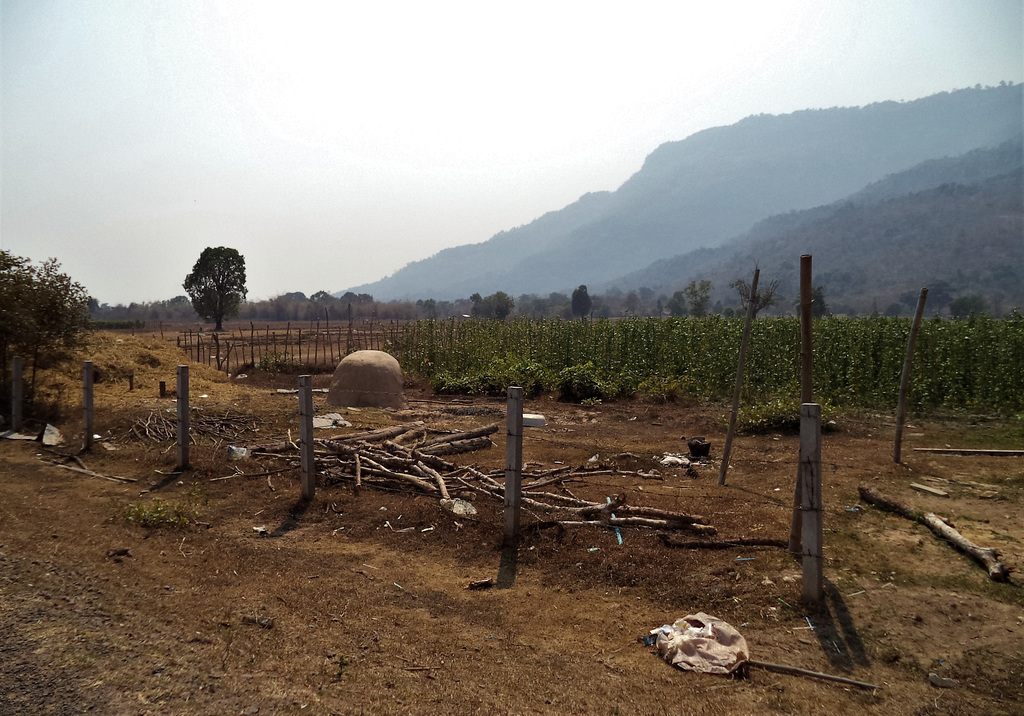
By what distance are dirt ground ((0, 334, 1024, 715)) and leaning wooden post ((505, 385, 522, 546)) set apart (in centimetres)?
20

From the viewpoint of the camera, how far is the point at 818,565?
441cm

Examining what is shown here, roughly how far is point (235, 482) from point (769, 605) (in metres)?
Answer: 6.63

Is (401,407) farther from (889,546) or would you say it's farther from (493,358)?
(889,546)

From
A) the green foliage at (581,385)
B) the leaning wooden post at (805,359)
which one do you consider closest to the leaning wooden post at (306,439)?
the leaning wooden post at (805,359)

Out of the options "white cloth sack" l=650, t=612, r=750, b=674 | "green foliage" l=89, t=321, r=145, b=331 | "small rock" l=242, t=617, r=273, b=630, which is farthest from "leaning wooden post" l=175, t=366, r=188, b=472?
"green foliage" l=89, t=321, r=145, b=331

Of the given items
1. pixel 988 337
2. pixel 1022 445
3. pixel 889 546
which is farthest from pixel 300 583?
pixel 988 337

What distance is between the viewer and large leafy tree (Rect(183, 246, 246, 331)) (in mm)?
49531

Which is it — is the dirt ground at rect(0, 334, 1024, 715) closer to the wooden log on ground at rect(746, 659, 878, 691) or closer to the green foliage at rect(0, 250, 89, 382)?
the wooden log on ground at rect(746, 659, 878, 691)

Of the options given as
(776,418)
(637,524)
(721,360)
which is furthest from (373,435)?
(721,360)

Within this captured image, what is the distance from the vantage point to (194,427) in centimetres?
1036

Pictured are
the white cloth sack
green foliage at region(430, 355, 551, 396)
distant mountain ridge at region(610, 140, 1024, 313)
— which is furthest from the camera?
distant mountain ridge at region(610, 140, 1024, 313)

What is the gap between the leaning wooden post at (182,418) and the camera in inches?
329

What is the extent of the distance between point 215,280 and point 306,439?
4866 centimetres

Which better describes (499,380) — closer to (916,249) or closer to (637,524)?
(637,524)
